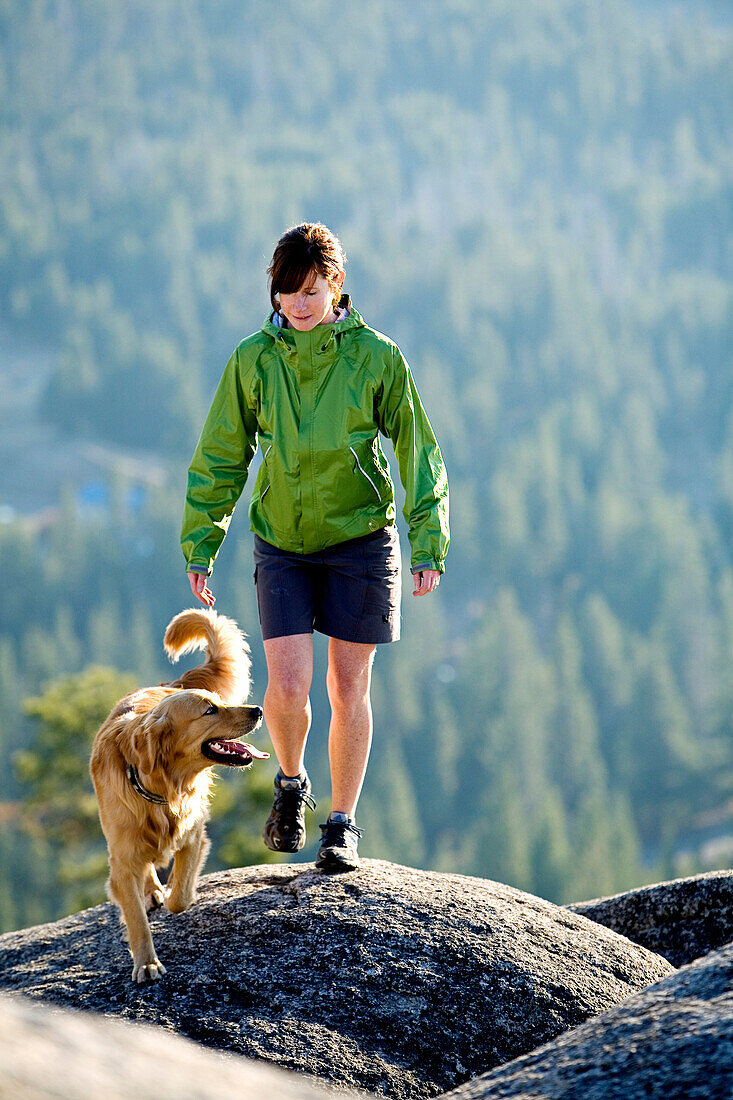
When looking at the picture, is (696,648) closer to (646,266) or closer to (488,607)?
(488,607)

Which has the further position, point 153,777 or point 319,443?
point 319,443

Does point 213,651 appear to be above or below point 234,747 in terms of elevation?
above

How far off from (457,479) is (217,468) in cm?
9693

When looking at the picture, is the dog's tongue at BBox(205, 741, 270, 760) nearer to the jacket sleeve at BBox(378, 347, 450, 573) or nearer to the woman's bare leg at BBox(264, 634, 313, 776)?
the woman's bare leg at BBox(264, 634, 313, 776)

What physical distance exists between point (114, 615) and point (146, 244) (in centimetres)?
10091

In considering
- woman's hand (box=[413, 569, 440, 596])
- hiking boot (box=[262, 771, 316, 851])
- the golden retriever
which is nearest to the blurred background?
hiking boot (box=[262, 771, 316, 851])

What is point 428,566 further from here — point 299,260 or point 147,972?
point 147,972

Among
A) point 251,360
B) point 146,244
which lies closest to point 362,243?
point 146,244

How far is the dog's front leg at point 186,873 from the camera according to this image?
4.47 metres

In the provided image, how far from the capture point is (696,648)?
73.6 meters

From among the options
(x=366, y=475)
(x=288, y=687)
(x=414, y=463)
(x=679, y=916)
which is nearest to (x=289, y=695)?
(x=288, y=687)

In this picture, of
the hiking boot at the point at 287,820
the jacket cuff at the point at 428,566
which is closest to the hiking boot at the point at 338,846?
the hiking boot at the point at 287,820

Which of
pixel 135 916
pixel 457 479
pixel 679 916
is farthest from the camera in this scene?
pixel 457 479

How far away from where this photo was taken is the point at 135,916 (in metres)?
4.11
